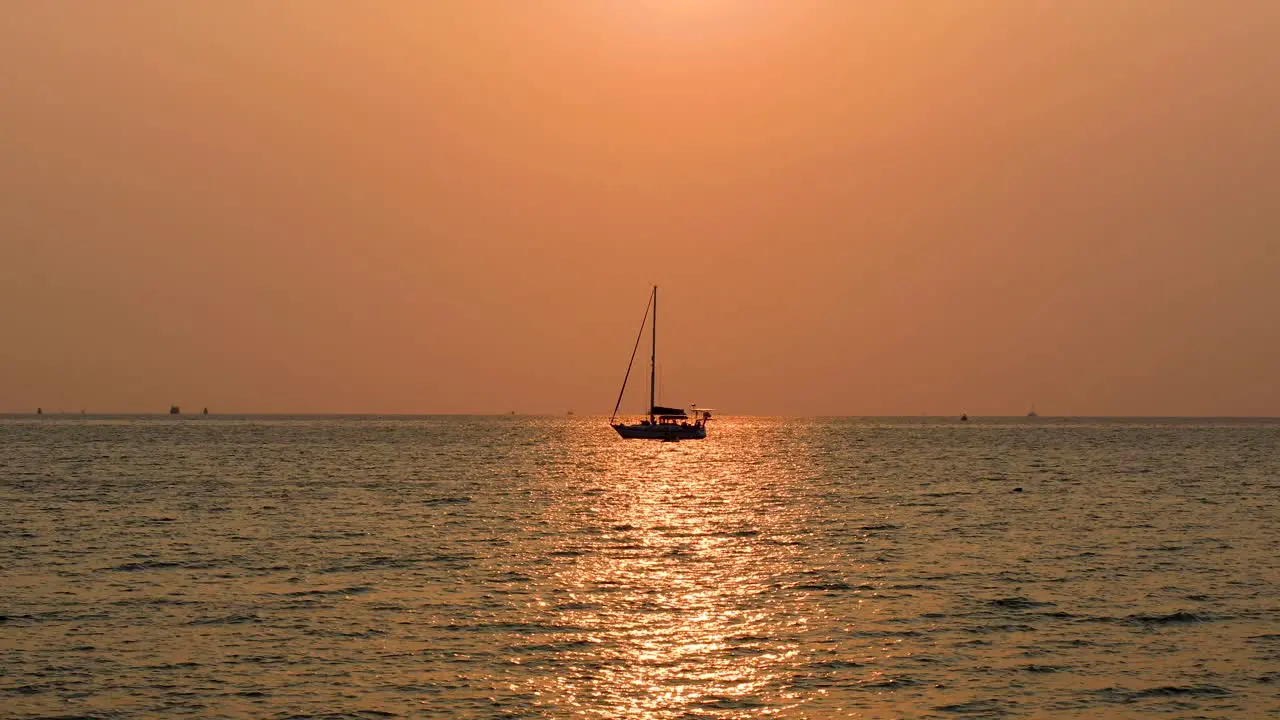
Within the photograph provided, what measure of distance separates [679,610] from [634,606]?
1.67 m

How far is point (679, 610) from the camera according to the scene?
3988 centimetres

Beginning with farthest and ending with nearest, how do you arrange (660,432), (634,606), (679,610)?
(660,432) < (634,606) < (679,610)

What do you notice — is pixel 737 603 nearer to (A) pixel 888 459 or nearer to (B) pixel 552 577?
(B) pixel 552 577

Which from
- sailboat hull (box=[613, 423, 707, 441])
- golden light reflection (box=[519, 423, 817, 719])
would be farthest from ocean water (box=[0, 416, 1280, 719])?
sailboat hull (box=[613, 423, 707, 441])

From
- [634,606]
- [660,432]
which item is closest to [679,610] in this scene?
[634,606]

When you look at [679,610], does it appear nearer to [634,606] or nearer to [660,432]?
[634,606]

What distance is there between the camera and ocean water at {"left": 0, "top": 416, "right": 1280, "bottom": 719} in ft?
95.6

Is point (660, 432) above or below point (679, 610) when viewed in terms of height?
above

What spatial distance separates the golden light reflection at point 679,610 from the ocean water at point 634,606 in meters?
0.14

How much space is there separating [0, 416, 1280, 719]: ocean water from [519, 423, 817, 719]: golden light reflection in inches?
5.6

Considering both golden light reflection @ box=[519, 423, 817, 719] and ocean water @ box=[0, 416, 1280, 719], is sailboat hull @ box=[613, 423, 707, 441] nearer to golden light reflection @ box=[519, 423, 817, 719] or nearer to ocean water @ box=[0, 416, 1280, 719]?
ocean water @ box=[0, 416, 1280, 719]

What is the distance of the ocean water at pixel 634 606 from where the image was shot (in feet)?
95.6

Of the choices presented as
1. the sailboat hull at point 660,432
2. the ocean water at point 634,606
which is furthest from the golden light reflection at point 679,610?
the sailboat hull at point 660,432

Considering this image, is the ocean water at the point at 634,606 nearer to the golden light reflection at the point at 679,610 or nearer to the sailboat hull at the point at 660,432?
the golden light reflection at the point at 679,610
